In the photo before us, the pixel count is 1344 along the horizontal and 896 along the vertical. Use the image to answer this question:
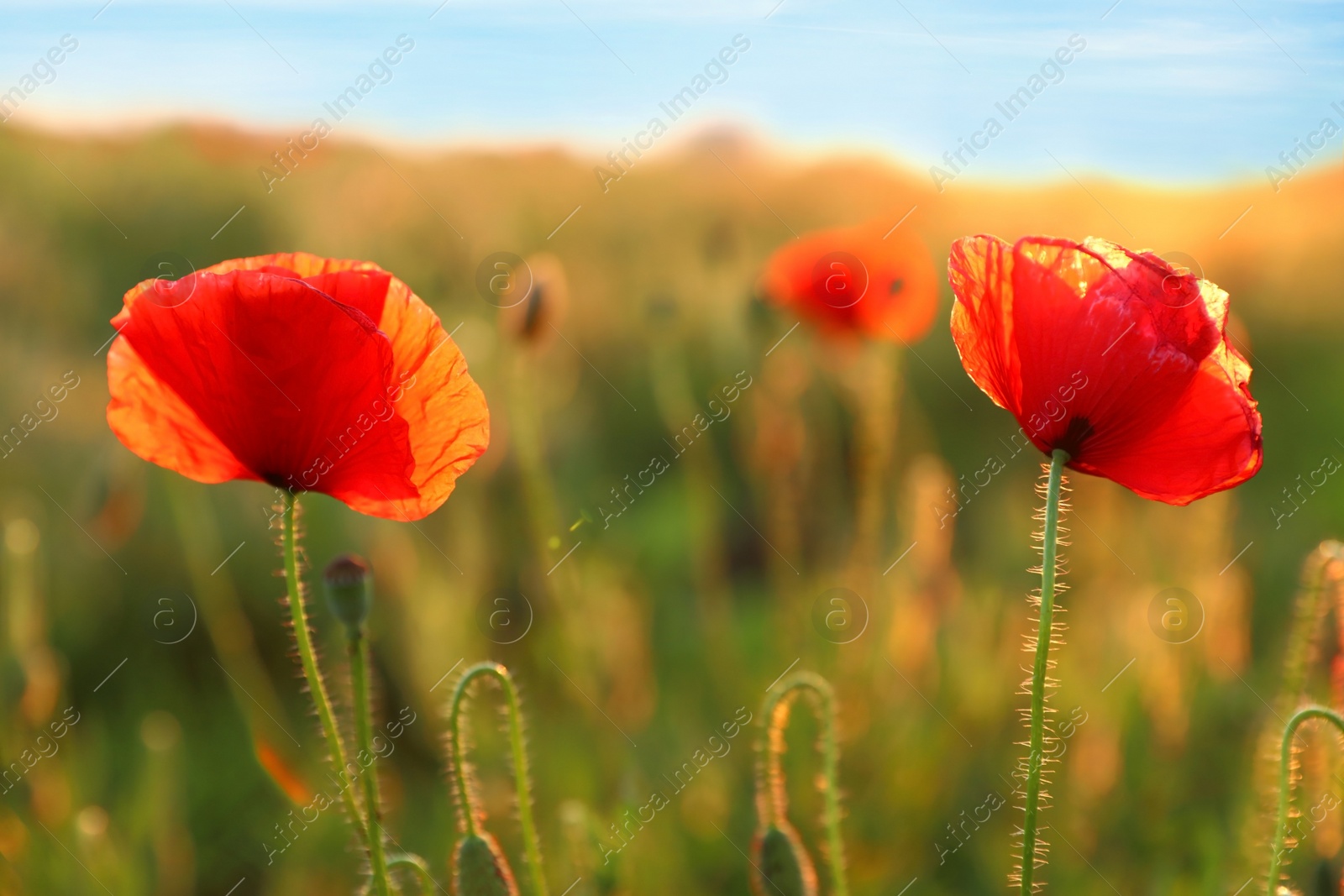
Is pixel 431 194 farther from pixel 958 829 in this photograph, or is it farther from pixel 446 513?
pixel 958 829

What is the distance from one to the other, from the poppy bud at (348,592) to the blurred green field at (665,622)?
254 mm

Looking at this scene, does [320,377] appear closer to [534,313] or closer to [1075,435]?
[1075,435]

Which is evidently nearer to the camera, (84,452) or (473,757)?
(473,757)

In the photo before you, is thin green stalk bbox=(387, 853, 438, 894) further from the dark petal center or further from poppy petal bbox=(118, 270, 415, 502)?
the dark petal center

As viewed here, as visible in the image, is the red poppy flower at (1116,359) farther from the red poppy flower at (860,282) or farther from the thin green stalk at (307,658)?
the red poppy flower at (860,282)

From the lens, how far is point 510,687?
0.75m

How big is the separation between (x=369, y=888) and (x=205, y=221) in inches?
183

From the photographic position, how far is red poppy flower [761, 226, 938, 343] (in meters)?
1.86

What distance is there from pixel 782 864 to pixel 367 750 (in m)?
0.38

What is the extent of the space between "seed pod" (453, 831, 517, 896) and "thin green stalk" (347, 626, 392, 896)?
0.08 meters

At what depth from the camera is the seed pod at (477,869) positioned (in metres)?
0.75

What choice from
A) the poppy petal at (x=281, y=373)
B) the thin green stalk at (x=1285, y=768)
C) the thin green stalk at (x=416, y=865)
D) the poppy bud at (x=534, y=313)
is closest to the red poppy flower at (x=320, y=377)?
the poppy petal at (x=281, y=373)

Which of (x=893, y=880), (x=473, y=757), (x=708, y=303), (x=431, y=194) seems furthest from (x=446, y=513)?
(x=431, y=194)

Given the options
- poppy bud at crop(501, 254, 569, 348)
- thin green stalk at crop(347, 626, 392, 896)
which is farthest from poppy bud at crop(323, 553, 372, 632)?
poppy bud at crop(501, 254, 569, 348)
